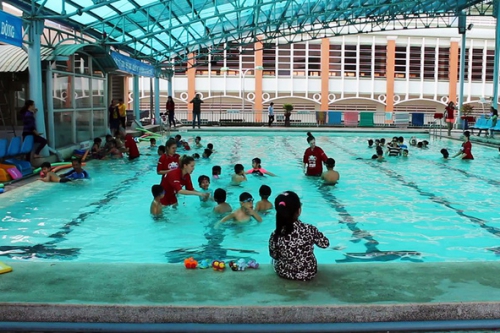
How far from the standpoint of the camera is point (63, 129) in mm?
14211

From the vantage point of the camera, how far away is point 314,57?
136 feet

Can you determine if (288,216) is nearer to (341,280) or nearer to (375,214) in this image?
(341,280)

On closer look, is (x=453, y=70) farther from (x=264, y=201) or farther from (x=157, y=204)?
(x=157, y=204)

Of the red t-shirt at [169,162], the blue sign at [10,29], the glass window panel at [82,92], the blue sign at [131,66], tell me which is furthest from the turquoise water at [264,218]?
the blue sign at [131,66]

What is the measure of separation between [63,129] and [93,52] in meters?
3.23

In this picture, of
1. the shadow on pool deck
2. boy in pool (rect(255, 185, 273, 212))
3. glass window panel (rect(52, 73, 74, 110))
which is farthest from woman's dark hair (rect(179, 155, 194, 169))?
glass window panel (rect(52, 73, 74, 110))

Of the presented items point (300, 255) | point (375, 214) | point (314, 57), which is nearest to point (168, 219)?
point (375, 214)

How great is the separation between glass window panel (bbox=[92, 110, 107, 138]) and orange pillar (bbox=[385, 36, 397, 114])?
2803 centimetres

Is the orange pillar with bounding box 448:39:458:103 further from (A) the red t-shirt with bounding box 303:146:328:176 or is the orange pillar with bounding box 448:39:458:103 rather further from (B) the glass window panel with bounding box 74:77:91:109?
(A) the red t-shirt with bounding box 303:146:328:176

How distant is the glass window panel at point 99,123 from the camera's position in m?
17.5

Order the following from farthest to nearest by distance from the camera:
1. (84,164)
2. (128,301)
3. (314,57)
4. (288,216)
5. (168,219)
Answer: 1. (314,57)
2. (84,164)
3. (168,219)
4. (288,216)
5. (128,301)

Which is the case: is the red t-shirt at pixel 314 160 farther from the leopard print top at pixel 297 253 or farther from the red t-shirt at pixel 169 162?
the leopard print top at pixel 297 253

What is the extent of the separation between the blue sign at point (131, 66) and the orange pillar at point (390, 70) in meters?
22.4

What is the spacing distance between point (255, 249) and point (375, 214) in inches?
112
